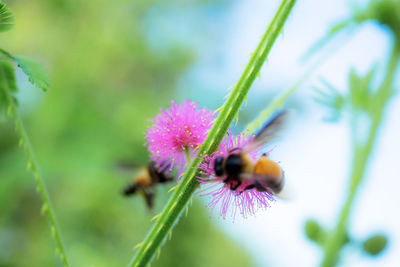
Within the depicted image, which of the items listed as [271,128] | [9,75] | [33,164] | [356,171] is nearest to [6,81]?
[9,75]

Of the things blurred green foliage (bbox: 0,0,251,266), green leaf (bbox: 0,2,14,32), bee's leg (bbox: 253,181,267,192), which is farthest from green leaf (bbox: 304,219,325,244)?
blurred green foliage (bbox: 0,0,251,266)

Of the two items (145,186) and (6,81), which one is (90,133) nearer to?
(145,186)

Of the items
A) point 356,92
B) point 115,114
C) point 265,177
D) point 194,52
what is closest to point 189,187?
point 265,177

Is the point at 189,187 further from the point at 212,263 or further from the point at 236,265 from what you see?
the point at 236,265

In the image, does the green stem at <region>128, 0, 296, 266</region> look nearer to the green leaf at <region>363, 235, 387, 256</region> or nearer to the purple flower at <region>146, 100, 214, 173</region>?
the purple flower at <region>146, 100, 214, 173</region>

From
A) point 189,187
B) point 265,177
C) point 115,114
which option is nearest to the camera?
point 189,187

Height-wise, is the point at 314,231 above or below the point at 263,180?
below
